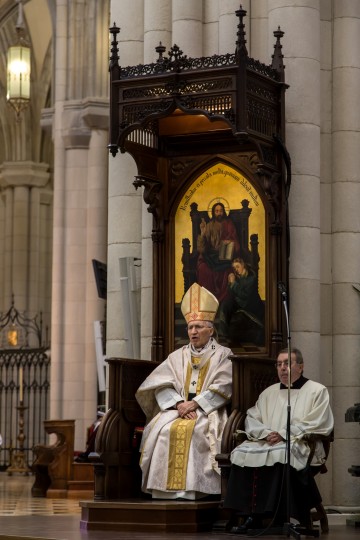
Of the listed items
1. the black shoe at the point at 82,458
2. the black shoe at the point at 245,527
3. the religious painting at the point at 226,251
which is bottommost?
the black shoe at the point at 245,527

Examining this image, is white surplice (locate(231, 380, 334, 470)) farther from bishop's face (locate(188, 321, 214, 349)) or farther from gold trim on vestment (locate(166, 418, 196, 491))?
bishop's face (locate(188, 321, 214, 349))

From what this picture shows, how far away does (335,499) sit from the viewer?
12.5 metres

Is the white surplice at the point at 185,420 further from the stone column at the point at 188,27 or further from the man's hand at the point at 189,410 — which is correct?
the stone column at the point at 188,27

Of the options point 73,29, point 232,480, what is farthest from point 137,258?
point 73,29

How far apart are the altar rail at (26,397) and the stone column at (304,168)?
14.8m

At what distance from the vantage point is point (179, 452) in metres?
11.5

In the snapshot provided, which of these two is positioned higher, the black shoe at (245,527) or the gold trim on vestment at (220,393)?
the gold trim on vestment at (220,393)

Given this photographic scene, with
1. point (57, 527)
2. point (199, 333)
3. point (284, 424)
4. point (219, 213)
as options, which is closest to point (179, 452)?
point (284, 424)

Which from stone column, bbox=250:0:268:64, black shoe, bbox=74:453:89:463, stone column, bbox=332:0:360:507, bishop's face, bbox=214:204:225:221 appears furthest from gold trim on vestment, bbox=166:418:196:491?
black shoe, bbox=74:453:89:463

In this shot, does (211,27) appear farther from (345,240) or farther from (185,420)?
(185,420)

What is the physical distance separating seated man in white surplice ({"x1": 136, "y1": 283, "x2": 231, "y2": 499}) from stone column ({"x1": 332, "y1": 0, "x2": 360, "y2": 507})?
1304mm

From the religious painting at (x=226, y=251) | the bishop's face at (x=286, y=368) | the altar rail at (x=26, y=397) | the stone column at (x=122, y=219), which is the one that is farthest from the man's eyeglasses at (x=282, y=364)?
the altar rail at (x=26, y=397)

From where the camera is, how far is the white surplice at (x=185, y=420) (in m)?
11.4

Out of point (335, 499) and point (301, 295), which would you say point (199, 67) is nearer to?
point (301, 295)
